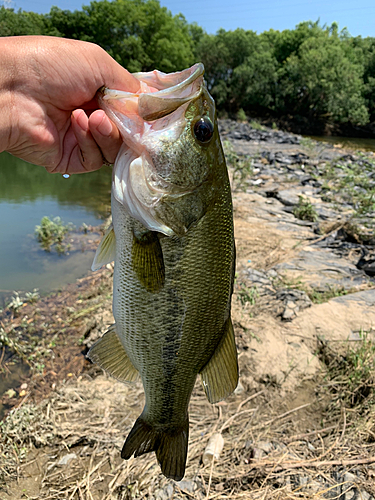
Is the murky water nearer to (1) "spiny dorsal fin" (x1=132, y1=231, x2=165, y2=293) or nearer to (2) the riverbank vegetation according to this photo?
(1) "spiny dorsal fin" (x1=132, y1=231, x2=165, y2=293)

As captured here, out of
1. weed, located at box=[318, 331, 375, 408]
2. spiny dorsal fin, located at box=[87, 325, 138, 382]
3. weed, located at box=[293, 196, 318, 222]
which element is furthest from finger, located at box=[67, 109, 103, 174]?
weed, located at box=[293, 196, 318, 222]

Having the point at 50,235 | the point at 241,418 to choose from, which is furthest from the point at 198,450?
the point at 50,235

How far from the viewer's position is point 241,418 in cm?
346

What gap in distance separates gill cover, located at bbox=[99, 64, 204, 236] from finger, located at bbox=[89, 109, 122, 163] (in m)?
0.18

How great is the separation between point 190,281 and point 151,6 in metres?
56.2

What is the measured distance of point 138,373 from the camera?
6.50 feet

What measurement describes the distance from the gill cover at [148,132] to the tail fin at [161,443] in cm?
112

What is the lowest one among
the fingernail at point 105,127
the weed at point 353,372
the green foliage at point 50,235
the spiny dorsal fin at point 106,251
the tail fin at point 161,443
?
the green foliage at point 50,235

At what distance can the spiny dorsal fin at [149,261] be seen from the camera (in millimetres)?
1656

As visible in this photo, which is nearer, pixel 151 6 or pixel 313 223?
pixel 313 223

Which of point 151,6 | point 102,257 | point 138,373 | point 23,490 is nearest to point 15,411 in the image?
point 23,490

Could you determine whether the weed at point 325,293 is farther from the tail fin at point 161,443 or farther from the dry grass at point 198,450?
the tail fin at point 161,443

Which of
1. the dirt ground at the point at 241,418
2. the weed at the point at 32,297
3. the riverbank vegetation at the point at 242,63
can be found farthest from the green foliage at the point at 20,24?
the dirt ground at the point at 241,418

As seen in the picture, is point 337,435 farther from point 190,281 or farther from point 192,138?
point 192,138
